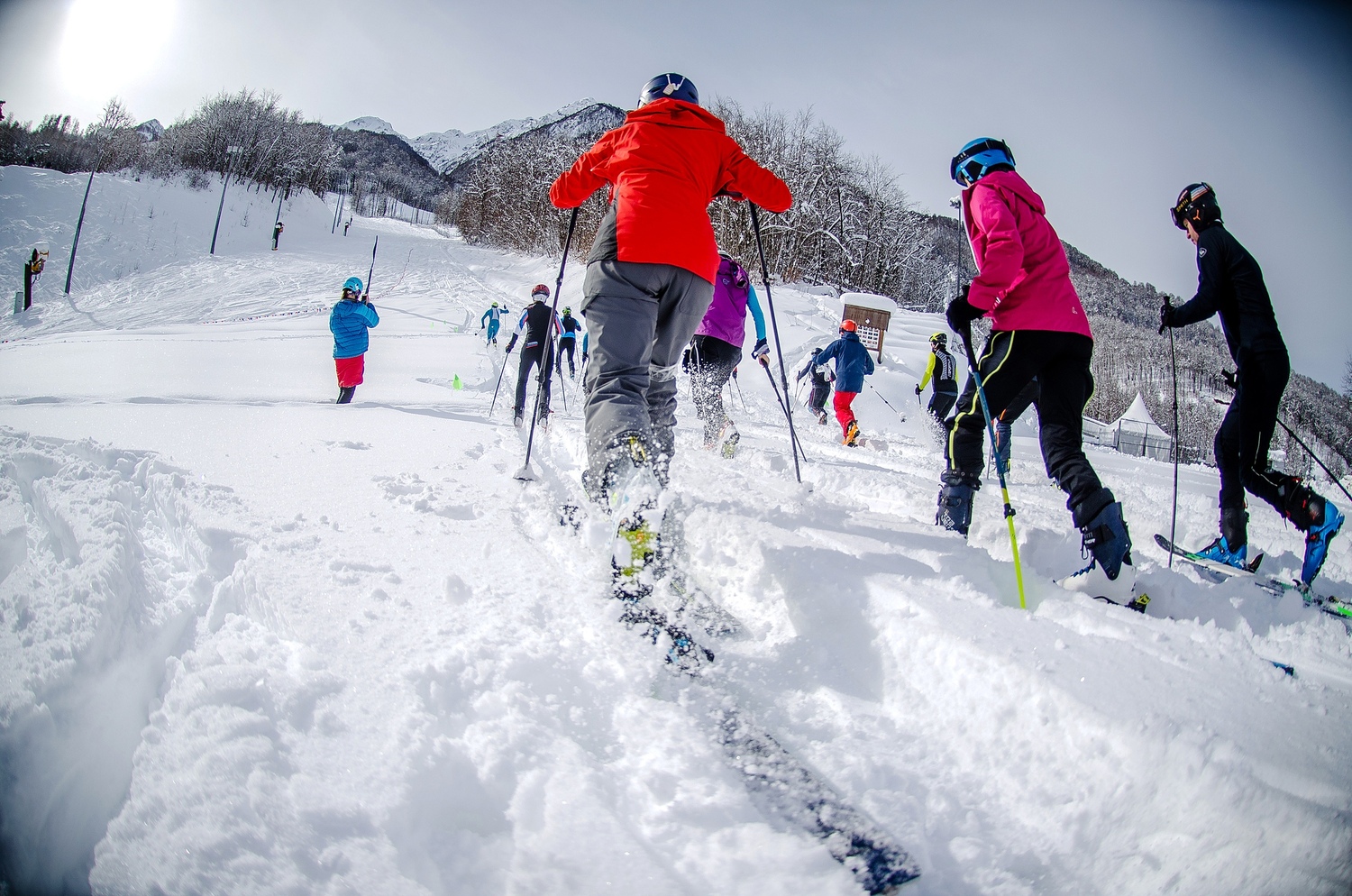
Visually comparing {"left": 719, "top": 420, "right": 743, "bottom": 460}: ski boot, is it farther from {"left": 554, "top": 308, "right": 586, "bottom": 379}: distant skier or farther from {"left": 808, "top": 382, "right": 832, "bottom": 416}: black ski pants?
{"left": 808, "top": 382, "right": 832, "bottom": 416}: black ski pants

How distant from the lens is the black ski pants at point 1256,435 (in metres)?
2.71

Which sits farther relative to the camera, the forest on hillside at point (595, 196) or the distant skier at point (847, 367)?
the forest on hillside at point (595, 196)

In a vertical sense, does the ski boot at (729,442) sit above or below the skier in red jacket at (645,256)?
below

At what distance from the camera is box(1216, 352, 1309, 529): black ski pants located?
107 inches

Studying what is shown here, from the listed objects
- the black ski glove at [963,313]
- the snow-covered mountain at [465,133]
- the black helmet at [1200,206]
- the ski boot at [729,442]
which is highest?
the snow-covered mountain at [465,133]

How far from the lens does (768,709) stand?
4.61 feet

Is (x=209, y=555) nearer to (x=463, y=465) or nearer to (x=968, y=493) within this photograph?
(x=463, y=465)

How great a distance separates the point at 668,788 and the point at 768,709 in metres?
0.39

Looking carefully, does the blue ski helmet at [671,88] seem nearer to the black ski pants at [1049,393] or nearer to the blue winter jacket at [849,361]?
the black ski pants at [1049,393]

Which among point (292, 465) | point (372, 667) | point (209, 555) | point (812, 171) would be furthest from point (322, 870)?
point (812, 171)

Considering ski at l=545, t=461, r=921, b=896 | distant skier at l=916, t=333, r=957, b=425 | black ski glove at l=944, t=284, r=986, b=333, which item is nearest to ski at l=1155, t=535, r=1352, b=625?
black ski glove at l=944, t=284, r=986, b=333

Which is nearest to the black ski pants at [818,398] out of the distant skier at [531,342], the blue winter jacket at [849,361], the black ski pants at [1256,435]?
the blue winter jacket at [849,361]

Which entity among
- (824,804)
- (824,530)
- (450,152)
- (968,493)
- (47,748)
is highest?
(450,152)

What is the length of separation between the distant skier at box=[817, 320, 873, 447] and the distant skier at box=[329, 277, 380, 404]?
5.86 m
